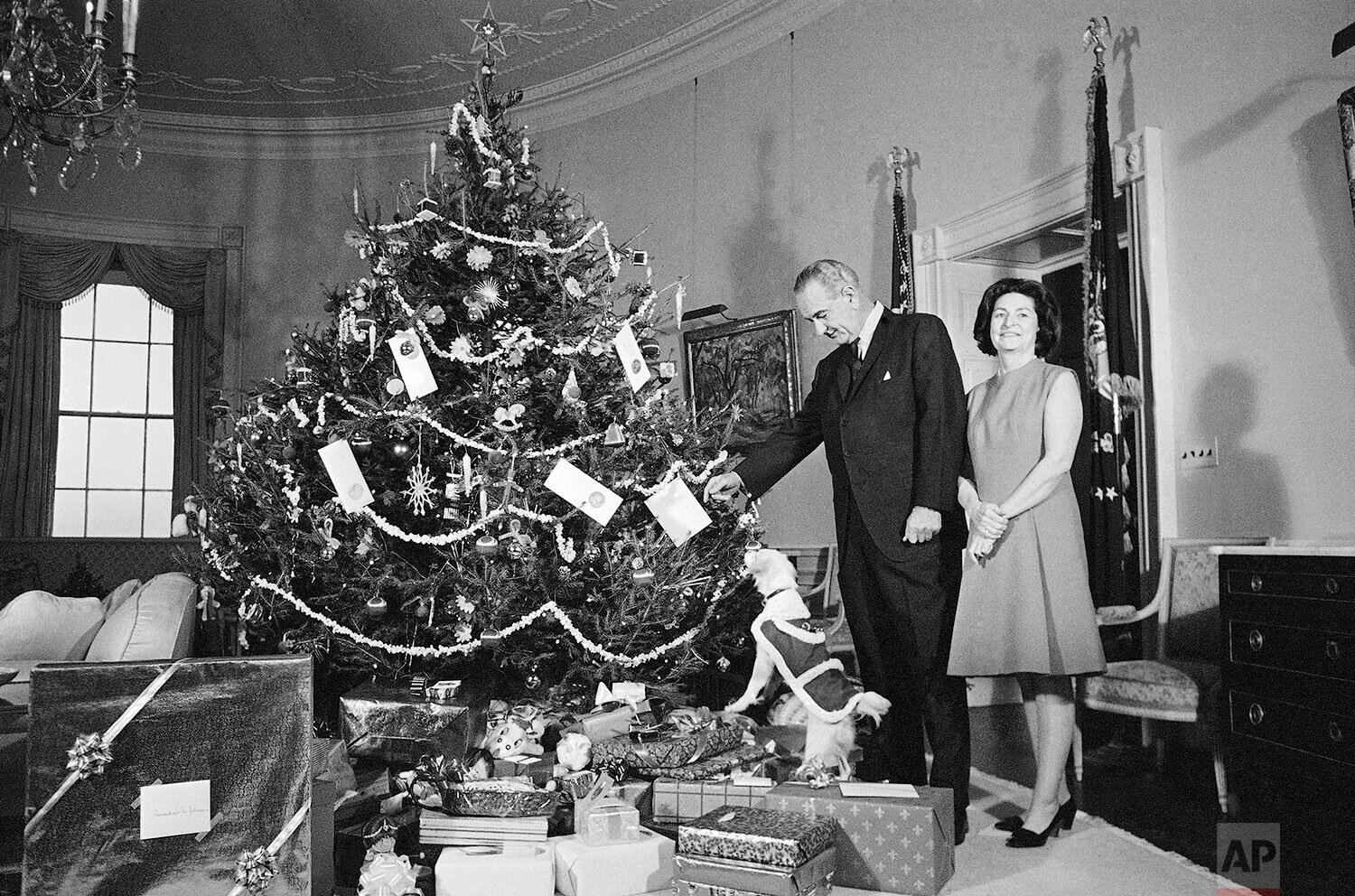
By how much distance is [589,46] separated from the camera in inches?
283

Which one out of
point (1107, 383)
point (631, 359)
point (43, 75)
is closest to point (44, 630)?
point (43, 75)

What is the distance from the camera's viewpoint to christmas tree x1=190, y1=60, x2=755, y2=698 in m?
3.48

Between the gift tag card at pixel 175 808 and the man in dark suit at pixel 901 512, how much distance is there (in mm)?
1731

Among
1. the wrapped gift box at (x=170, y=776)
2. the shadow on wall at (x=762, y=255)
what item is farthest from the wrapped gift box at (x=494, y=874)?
the shadow on wall at (x=762, y=255)

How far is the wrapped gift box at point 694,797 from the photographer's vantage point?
2.66 meters

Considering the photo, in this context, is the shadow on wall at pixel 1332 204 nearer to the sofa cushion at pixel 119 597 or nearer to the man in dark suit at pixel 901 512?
the man in dark suit at pixel 901 512

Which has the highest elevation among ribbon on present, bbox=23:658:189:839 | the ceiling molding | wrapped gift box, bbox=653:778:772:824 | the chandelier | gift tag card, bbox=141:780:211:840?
the ceiling molding

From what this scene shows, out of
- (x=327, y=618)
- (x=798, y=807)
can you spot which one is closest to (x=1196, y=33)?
(x=798, y=807)

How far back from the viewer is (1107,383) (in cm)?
418

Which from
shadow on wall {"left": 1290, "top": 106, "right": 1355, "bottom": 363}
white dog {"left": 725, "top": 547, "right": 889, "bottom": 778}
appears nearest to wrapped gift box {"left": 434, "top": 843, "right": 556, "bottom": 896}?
white dog {"left": 725, "top": 547, "right": 889, "bottom": 778}

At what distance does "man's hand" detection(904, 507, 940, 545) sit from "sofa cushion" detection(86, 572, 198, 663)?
2.28 metres

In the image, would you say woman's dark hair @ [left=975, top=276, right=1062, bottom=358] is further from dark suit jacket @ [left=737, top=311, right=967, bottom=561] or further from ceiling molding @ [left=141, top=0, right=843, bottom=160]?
ceiling molding @ [left=141, top=0, right=843, bottom=160]

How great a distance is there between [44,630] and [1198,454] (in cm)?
461

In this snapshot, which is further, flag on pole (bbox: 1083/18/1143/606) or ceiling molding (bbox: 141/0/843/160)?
ceiling molding (bbox: 141/0/843/160)
